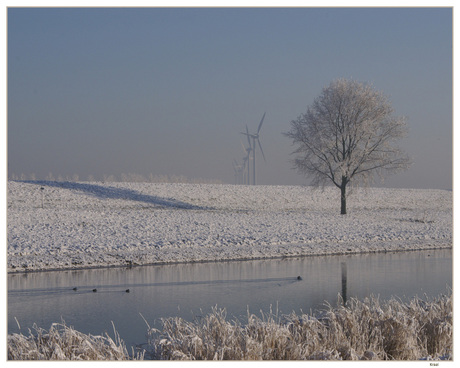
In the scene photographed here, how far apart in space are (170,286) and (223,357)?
24.6 ft

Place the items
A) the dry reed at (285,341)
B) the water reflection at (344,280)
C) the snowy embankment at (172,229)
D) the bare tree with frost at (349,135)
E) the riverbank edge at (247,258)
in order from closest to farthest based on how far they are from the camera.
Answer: the dry reed at (285,341) → the water reflection at (344,280) → the riverbank edge at (247,258) → the snowy embankment at (172,229) → the bare tree with frost at (349,135)

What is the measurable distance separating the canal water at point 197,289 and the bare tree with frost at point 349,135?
67.8 ft

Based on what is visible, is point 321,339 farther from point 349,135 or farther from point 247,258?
point 349,135

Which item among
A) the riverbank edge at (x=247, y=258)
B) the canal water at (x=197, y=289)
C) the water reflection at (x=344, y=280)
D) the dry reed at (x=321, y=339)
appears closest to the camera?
the dry reed at (x=321, y=339)

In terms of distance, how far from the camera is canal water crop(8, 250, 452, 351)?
11625 millimetres

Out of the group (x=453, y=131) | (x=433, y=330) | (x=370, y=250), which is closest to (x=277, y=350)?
(x=433, y=330)

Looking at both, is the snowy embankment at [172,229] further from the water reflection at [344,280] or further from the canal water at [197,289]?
the water reflection at [344,280]

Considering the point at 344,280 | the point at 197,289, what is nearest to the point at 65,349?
the point at 197,289

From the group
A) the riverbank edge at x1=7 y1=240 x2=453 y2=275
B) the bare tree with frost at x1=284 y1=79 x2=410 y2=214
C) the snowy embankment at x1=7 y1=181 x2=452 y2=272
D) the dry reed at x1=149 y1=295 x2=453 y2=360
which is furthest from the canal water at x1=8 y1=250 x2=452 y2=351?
the bare tree with frost at x1=284 y1=79 x2=410 y2=214

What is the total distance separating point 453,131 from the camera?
309 inches

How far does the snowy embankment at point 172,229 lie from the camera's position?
66.6 feet

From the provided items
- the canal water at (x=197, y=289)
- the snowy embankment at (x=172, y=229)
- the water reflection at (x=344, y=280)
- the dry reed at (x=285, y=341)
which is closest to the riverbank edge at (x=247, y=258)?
the snowy embankment at (x=172, y=229)

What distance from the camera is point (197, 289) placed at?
14.5 meters
